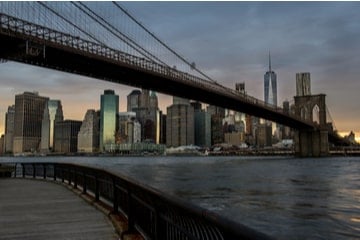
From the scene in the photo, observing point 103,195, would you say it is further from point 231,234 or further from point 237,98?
point 237,98

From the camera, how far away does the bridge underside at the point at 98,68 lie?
134 feet

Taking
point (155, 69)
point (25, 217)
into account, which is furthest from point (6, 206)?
point (155, 69)

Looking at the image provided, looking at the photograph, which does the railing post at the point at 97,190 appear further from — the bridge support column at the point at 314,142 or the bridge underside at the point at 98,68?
the bridge support column at the point at 314,142

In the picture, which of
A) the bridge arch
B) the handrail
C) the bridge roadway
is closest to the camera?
the handrail

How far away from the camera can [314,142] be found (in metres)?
112

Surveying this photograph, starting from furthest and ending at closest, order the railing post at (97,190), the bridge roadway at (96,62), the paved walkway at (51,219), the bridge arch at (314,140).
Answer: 1. the bridge arch at (314,140)
2. the bridge roadway at (96,62)
3. the railing post at (97,190)
4. the paved walkway at (51,219)

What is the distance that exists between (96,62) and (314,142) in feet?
263

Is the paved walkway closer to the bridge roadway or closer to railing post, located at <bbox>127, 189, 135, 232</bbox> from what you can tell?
railing post, located at <bbox>127, 189, 135, 232</bbox>

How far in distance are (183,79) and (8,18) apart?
26.0 meters

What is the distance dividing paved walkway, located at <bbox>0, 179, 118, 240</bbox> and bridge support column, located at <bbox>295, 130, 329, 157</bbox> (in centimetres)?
10743

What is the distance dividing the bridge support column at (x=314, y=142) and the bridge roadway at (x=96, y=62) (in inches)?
1794

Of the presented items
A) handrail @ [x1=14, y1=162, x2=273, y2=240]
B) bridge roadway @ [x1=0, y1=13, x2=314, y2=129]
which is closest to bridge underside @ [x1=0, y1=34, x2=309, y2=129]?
bridge roadway @ [x1=0, y1=13, x2=314, y2=129]

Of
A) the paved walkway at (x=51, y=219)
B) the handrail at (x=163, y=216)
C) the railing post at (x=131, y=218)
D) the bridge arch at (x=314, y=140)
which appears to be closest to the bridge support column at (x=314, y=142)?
the bridge arch at (x=314, y=140)

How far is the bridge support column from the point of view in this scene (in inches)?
4402
